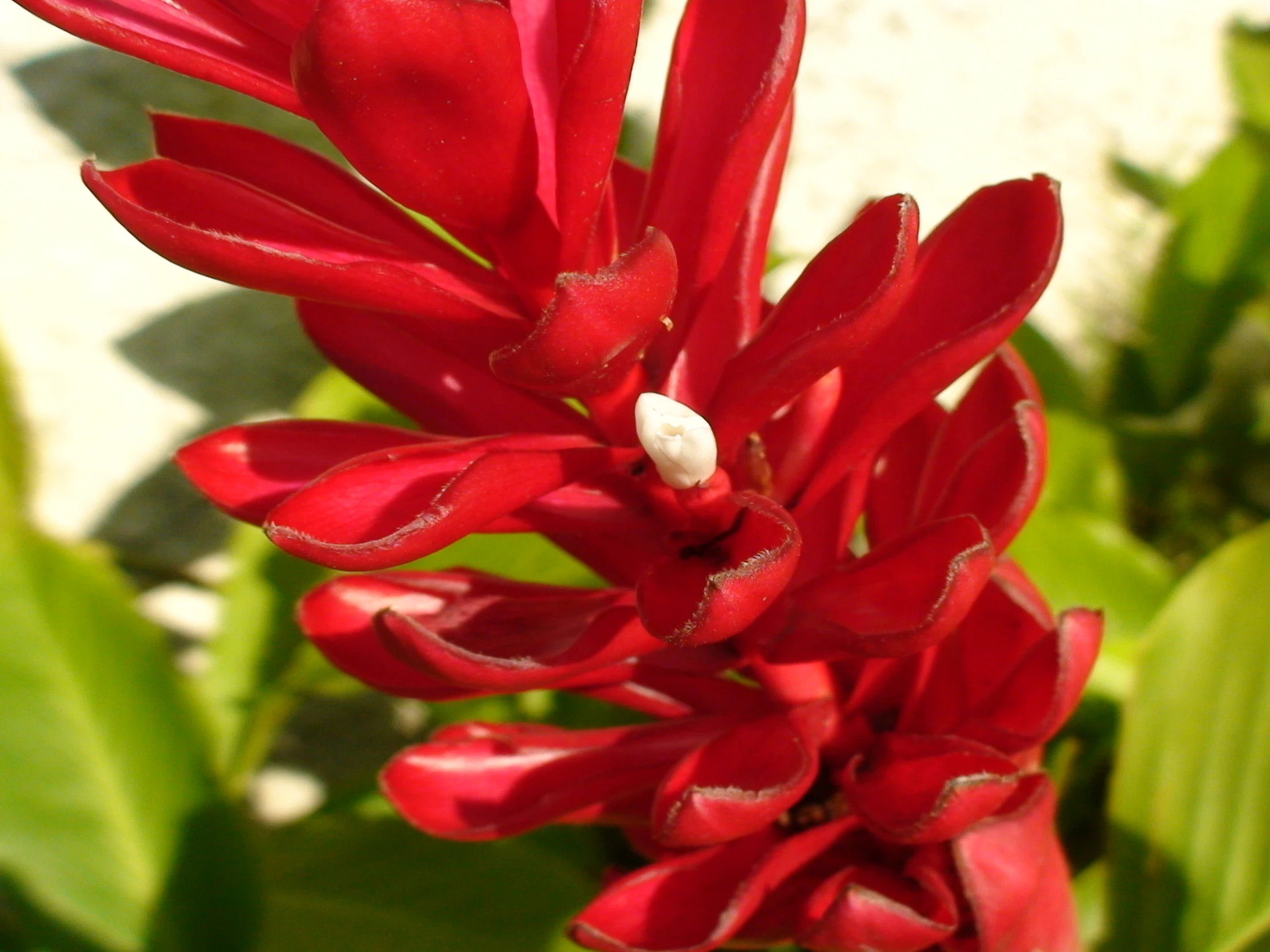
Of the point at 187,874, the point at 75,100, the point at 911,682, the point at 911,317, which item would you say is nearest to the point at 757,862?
the point at 911,682

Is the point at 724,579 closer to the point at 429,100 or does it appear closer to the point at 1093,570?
the point at 429,100

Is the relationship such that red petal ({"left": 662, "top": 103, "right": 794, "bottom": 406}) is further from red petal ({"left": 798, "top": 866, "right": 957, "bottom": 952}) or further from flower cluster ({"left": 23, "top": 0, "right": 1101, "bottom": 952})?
red petal ({"left": 798, "top": 866, "right": 957, "bottom": 952})

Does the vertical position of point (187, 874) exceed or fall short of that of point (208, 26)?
it falls short

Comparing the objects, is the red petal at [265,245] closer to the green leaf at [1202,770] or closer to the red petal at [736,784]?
the red petal at [736,784]

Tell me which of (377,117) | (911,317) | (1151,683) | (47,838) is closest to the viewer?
(377,117)

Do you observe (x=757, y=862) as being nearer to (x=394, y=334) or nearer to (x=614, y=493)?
(x=614, y=493)

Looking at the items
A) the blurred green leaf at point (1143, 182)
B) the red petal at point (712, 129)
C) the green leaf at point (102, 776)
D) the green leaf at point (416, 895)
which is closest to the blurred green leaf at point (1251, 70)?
the blurred green leaf at point (1143, 182)
